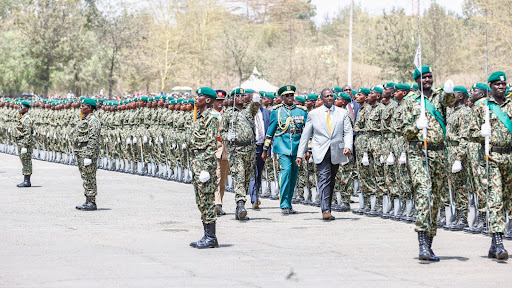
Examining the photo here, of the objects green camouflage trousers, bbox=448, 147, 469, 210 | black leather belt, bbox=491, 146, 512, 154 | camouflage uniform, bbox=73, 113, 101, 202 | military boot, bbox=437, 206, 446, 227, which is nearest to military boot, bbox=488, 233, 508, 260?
black leather belt, bbox=491, 146, 512, 154

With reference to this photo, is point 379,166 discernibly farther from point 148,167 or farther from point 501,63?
point 501,63

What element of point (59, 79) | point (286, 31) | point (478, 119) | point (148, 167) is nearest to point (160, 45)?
point (59, 79)

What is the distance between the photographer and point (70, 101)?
30.4 m

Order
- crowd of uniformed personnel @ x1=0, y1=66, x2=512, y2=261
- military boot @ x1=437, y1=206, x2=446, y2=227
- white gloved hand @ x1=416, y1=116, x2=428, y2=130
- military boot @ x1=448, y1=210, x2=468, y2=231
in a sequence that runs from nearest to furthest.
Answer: white gloved hand @ x1=416, y1=116, x2=428, y2=130
crowd of uniformed personnel @ x1=0, y1=66, x2=512, y2=261
military boot @ x1=448, y1=210, x2=468, y2=231
military boot @ x1=437, y1=206, x2=446, y2=227

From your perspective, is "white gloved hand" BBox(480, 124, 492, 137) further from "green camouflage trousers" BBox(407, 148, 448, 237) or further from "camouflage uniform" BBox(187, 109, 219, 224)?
"camouflage uniform" BBox(187, 109, 219, 224)

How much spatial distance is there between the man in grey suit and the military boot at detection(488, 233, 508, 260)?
4293mm

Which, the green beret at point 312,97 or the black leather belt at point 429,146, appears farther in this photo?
the green beret at point 312,97

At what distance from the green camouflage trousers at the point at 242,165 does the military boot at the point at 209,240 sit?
3285mm

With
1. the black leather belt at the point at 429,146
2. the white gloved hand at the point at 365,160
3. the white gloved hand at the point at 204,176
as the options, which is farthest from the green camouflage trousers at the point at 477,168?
the white gloved hand at the point at 365,160

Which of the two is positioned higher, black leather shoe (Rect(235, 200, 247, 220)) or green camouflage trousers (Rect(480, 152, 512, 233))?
green camouflage trousers (Rect(480, 152, 512, 233))

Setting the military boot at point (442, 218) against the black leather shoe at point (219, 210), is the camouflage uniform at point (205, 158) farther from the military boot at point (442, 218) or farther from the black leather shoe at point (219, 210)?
the military boot at point (442, 218)

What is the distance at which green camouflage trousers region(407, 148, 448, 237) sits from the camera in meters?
10.0

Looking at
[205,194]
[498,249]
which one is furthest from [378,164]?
[498,249]

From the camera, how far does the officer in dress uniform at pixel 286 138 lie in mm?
15195
